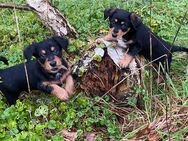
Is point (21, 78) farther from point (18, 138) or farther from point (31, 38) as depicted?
point (31, 38)

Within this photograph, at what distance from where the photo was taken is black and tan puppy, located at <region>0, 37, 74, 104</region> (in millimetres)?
4633

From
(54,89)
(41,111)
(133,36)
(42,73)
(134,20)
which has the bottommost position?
(41,111)

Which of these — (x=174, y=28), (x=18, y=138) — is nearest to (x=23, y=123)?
(x=18, y=138)

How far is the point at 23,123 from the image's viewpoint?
4.49m

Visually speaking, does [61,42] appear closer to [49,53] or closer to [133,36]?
[49,53]

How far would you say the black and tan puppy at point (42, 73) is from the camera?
4.63 metres

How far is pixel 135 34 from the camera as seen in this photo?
5.14 metres

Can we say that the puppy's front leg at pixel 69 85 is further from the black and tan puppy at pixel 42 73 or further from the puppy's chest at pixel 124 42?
the puppy's chest at pixel 124 42

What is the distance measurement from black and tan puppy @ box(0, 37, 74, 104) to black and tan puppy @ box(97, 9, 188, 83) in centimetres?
55

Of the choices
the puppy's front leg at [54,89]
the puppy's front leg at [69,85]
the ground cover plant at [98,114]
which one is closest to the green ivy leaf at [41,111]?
the ground cover plant at [98,114]

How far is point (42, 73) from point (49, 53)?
0.28 metres

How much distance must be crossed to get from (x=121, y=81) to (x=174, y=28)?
2.19 metres

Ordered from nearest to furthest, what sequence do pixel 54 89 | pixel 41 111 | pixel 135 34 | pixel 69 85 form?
1. pixel 41 111
2. pixel 54 89
3. pixel 69 85
4. pixel 135 34

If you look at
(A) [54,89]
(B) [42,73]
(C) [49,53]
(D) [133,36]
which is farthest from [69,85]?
(D) [133,36]
